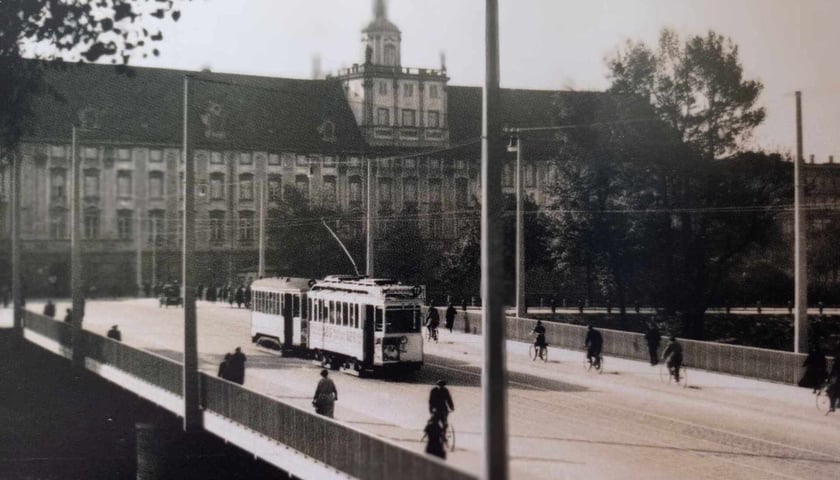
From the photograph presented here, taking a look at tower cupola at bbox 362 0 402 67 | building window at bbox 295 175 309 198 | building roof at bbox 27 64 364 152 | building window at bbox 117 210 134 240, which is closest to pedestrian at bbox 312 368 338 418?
building window at bbox 117 210 134 240

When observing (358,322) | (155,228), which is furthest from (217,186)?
(358,322)

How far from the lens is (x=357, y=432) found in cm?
1542

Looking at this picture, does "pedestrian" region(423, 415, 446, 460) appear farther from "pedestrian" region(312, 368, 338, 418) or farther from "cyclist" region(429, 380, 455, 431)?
"pedestrian" region(312, 368, 338, 418)

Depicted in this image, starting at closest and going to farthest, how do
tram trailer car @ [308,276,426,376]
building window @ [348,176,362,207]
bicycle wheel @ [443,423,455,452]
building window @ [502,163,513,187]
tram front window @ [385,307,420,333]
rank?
bicycle wheel @ [443,423,455,452] < tram front window @ [385,307,420,333] < tram trailer car @ [308,276,426,376] < building window @ [348,176,362,207] < building window @ [502,163,513,187]

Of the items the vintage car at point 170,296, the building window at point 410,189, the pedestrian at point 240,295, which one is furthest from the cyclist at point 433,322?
the vintage car at point 170,296

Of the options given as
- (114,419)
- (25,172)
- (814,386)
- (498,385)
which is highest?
(25,172)

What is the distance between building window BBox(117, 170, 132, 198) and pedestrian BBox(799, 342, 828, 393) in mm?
28261

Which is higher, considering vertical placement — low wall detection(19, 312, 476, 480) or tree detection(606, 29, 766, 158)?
tree detection(606, 29, 766, 158)

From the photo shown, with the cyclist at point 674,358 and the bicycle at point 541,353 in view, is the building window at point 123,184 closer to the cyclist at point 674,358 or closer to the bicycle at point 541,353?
the bicycle at point 541,353

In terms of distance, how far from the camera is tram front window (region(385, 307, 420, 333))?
32.0m

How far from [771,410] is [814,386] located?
216 centimetres

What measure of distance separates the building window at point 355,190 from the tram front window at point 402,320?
30459 millimetres

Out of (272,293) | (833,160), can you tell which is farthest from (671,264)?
(272,293)

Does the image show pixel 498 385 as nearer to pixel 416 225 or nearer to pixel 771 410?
pixel 771 410
